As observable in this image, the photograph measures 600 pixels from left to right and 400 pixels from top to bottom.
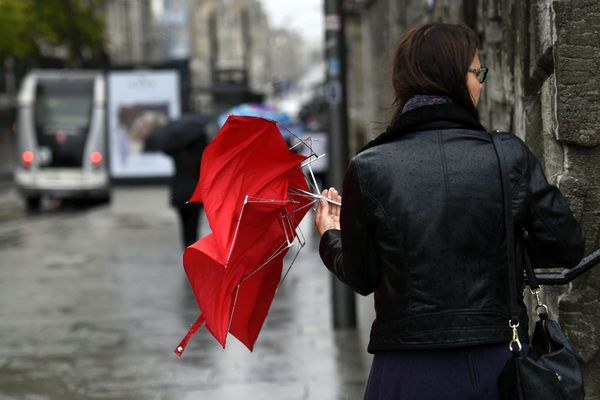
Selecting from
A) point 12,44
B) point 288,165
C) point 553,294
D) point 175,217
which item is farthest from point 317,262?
point 12,44

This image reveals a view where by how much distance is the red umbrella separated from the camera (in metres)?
3.13

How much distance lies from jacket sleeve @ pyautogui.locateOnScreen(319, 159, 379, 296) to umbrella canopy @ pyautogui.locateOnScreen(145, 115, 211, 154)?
7.67 meters

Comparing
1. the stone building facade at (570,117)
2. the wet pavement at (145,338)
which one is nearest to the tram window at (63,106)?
the wet pavement at (145,338)

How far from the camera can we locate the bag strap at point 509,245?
2580 mm

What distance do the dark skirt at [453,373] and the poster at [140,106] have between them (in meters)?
23.3

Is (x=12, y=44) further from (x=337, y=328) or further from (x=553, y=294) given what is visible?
(x=553, y=294)

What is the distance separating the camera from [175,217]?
17.6 m

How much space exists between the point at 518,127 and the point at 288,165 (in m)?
1.72

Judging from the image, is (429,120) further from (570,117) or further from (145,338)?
(145,338)

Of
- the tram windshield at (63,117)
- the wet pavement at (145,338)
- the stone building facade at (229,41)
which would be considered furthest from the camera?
the stone building facade at (229,41)

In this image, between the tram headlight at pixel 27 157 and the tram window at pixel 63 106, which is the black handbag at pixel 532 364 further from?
the tram window at pixel 63 106

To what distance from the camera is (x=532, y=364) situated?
2539 millimetres

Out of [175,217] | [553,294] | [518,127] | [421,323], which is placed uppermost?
[518,127]

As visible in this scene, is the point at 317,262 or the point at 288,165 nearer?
the point at 288,165
